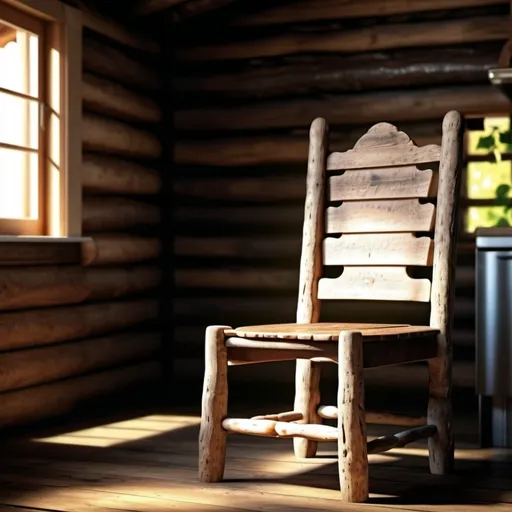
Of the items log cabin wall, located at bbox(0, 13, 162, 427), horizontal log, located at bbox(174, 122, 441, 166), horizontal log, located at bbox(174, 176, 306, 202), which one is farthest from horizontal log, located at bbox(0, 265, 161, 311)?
horizontal log, located at bbox(174, 122, 441, 166)

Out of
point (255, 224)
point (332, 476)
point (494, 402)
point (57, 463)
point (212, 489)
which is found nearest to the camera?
point (212, 489)

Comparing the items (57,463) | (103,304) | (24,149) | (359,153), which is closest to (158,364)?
(103,304)

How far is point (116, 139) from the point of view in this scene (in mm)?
6020

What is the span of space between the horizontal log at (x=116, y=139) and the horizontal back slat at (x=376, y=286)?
2.07 metres

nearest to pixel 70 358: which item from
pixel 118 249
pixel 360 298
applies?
pixel 118 249

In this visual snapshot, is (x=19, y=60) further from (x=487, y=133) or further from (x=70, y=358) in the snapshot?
(x=487, y=133)

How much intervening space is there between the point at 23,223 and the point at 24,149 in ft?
1.33

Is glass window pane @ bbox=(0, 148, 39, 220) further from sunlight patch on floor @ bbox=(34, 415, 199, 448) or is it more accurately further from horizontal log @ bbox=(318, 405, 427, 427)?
horizontal log @ bbox=(318, 405, 427, 427)

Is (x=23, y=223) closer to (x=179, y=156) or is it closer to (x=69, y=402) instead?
(x=69, y=402)

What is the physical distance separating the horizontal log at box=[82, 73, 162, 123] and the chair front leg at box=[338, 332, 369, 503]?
113 inches

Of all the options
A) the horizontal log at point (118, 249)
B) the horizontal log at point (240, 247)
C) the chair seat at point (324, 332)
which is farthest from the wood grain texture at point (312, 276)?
the horizontal log at point (240, 247)

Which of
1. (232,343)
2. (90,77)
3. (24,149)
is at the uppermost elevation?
(90,77)

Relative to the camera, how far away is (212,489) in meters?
3.65

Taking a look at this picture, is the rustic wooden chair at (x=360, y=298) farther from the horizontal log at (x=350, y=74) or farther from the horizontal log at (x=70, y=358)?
the horizontal log at (x=350, y=74)
